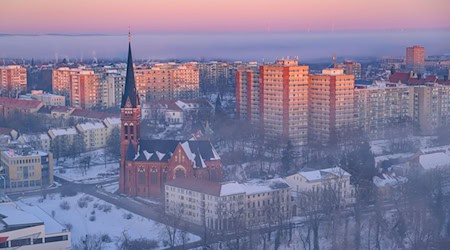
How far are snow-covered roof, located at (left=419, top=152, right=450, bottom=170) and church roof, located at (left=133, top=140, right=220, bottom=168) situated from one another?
2.52 metres

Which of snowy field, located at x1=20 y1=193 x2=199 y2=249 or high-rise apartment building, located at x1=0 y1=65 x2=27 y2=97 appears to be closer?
snowy field, located at x1=20 y1=193 x2=199 y2=249

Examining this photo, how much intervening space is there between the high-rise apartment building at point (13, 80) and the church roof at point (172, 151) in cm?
1105

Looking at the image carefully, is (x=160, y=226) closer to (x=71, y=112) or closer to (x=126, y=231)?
(x=126, y=231)

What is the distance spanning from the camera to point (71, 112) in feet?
48.6

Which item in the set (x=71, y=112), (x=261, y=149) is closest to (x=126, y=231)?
(x=261, y=149)

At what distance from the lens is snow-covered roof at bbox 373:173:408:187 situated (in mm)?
8805

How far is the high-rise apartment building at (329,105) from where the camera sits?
12.7m

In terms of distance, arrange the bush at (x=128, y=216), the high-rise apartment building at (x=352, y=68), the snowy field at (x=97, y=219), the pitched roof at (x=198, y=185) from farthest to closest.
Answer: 1. the high-rise apartment building at (x=352, y=68)
2. the bush at (x=128, y=216)
3. the pitched roof at (x=198, y=185)
4. the snowy field at (x=97, y=219)

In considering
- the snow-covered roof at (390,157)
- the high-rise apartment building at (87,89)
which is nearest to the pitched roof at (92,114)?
the high-rise apartment building at (87,89)

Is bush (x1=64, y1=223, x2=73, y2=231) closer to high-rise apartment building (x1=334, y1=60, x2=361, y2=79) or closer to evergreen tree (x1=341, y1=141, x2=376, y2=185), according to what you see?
evergreen tree (x1=341, y1=141, x2=376, y2=185)

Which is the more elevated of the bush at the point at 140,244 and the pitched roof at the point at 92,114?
the pitched roof at the point at 92,114

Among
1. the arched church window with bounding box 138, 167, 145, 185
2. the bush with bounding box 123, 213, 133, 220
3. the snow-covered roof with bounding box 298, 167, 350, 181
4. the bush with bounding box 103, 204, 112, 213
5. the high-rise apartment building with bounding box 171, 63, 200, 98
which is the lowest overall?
the bush with bounding box 123, 213, 133, 220

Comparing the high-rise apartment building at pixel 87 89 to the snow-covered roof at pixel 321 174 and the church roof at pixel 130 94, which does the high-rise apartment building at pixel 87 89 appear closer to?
the church roof at pixel 130 94

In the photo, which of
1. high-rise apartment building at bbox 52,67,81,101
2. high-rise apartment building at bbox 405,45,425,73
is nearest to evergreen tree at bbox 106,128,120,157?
high-rise apartment building at bbox 52,67,81,101
